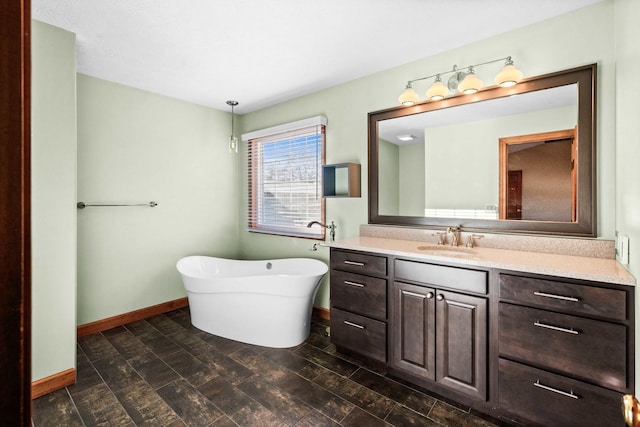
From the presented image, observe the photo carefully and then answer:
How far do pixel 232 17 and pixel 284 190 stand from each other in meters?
1.98

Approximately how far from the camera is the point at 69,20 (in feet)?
6.63

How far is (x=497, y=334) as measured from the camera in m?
1.69

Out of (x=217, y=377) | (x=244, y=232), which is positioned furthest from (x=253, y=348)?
(x=244, y=232)

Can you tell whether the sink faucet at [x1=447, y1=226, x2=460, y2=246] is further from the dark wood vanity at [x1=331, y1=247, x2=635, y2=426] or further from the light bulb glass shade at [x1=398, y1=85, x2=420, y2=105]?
the light bulb glass shade at [x1=398, y1=85, x2=420, y2=105]

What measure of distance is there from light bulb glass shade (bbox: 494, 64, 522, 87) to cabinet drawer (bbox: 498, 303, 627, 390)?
55.9 inches

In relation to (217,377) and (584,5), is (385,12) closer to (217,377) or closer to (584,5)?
(584,5)

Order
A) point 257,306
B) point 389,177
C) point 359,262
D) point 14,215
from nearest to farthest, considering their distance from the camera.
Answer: point 14,215 < point 359,262 < point 257,306 < point 389,177

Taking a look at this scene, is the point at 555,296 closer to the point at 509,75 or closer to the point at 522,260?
the point at 522,260

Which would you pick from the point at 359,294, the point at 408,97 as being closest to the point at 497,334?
the point at 359,294

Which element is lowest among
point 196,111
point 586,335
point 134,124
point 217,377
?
point 217,377

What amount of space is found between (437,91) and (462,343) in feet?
5.79

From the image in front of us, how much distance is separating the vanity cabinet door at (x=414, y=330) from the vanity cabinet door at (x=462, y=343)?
0.15ft

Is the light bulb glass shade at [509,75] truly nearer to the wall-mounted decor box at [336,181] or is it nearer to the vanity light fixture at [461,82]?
the vanity light fixture at [461,82]

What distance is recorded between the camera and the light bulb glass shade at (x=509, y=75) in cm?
195
